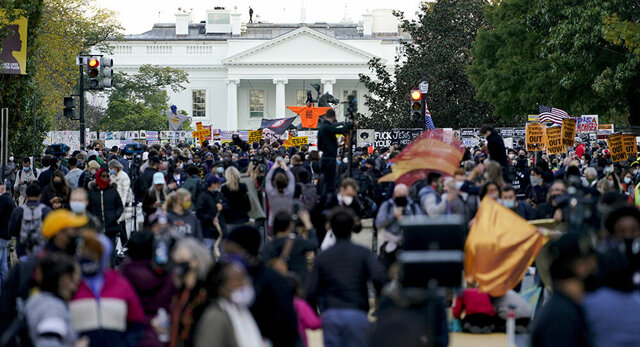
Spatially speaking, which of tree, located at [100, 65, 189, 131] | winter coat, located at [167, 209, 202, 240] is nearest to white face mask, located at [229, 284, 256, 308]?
winter coat, located at [167, 209, 202, 240]

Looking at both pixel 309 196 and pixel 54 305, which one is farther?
pixel 309 196

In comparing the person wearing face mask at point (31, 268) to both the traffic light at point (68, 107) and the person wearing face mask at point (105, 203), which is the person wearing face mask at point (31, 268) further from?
the traffic light at point (68, 107)

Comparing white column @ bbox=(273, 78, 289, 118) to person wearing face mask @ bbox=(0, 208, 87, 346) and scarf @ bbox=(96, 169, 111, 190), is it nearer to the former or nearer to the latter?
scarf @ bbox=(96, 169, 111, 190)

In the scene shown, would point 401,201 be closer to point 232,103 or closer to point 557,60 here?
point 557,60

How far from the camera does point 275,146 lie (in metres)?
26.8

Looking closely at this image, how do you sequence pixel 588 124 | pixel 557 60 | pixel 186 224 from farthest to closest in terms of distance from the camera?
pixel 557 60, pixel 588 124, pixel 186 224

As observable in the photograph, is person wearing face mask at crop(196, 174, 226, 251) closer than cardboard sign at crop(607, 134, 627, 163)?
Yes

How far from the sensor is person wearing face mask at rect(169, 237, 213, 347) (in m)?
6.64

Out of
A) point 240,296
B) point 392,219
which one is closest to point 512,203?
point 392,219

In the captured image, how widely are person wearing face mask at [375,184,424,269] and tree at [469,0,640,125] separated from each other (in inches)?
813

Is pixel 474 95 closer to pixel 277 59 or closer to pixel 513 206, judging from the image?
pixel 513 206

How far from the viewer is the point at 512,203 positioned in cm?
1290

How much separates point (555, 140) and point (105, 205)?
1305 cm

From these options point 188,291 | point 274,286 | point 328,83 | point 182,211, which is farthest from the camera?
point 328,83
